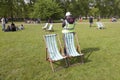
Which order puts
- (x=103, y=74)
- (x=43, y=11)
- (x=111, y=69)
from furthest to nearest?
(x=43, y=11) → (x=111, y=69) → (x=103, y=74)

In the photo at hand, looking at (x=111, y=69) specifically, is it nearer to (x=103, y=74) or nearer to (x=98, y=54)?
(x=103, y=74)

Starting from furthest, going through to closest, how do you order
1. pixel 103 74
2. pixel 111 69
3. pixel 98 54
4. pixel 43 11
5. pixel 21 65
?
pixel 43 11, pixel 98 54, pixel 21 65, pixel 111 69, pixel 103 74

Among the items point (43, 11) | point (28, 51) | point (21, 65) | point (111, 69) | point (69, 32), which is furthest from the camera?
point (43, 11)

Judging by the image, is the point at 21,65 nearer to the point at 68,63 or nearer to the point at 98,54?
the point at 68,63

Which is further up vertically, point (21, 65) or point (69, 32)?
point (69, 32)

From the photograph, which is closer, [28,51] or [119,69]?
[119,69]

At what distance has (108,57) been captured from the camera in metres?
10.6

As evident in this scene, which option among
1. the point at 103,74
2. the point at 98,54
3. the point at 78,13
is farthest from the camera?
the point at 78,13

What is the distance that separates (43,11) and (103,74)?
58.2 metres

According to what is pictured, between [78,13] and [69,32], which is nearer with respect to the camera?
[69,32]

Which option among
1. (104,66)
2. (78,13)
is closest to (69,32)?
(104,66)

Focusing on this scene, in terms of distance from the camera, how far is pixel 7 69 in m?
8.84

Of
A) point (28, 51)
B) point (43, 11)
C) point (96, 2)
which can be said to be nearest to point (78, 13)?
point (96, 2)

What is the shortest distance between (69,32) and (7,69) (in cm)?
315
